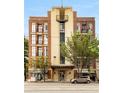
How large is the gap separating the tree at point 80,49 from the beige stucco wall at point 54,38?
85 centimetres

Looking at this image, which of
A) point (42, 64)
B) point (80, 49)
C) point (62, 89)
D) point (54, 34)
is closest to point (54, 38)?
point (54, 34)

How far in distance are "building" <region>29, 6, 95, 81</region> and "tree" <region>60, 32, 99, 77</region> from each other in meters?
0.77

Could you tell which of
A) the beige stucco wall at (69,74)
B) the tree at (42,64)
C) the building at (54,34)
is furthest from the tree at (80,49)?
the tree at (42,64)

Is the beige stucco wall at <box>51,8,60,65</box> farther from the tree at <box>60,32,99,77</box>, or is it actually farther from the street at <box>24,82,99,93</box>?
the street at <box>24,82,99,93</box>

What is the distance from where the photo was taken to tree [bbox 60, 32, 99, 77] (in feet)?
40.9

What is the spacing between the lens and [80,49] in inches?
494

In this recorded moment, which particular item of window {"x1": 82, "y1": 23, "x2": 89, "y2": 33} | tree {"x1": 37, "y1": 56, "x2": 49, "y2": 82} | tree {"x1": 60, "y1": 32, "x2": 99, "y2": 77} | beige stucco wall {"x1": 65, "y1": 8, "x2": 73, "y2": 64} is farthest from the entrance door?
window {"x1": 82, "y1": 23, "x2": 89, "y2": 33}

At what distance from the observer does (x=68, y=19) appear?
14.0m

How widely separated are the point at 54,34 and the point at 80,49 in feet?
6.39

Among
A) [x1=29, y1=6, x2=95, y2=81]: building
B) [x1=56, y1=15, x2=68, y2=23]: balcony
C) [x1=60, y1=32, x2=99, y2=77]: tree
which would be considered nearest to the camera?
[x1=60, y1=32, x2=99, y2=77]: tree
